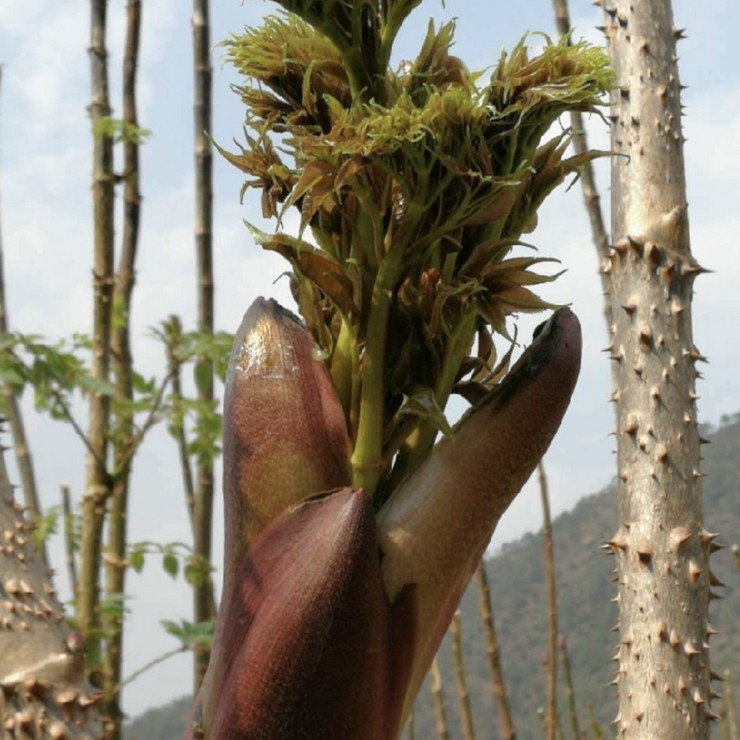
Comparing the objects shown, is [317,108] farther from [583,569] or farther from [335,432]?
[583,569]

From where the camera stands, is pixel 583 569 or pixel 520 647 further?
pixel 583 569

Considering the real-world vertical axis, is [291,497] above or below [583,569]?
below

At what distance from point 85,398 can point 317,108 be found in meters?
1.78

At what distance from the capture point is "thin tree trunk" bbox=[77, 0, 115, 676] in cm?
210

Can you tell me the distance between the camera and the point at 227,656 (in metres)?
0.61

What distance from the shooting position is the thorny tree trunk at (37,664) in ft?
2.54

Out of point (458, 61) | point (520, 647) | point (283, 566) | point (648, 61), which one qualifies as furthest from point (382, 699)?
point (520, 647)

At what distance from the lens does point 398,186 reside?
0.61 meters

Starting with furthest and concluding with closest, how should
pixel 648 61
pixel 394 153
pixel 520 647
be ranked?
1. pixel 520 647
2. pixel 648 61
3. pixel 394 153

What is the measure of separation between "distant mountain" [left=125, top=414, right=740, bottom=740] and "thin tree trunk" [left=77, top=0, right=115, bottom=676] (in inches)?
788

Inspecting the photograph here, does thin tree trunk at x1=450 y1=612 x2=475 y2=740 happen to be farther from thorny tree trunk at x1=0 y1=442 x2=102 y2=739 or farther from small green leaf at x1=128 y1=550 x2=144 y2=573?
thorny tree trunk at x1=0 y1=442 x2=102 y2=739

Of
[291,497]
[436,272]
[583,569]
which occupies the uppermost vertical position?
[583,569]

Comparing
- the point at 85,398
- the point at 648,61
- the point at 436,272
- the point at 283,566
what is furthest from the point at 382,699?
the point at 85,398

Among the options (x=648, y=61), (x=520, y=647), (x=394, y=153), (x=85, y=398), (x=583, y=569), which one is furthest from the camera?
(x=583, y=569)
